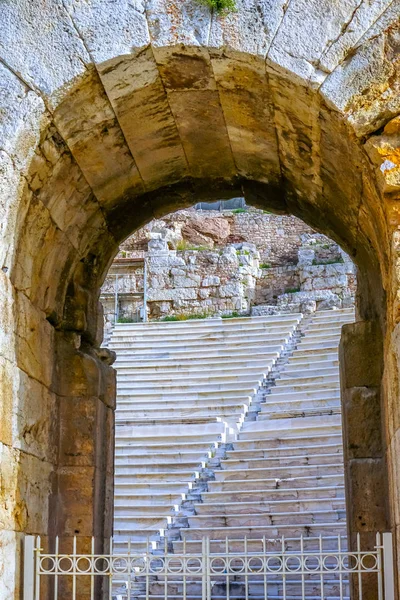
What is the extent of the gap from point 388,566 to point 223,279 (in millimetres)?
18312

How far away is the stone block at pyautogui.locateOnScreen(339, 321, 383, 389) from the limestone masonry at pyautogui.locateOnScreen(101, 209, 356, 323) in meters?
14.4

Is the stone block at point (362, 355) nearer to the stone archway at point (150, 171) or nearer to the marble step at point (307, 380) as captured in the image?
the stone archway at point (150, 171)

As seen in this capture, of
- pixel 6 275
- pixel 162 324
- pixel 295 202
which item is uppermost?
pixel 162 324

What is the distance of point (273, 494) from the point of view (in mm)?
11391

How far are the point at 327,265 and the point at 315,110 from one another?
1902cm

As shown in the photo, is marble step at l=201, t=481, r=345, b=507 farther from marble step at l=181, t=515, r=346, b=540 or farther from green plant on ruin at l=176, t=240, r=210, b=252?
green plant on ruin at l=176, t=240, r=210, b=252

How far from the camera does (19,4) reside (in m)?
5.70

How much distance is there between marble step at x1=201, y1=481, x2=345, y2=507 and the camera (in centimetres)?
1111

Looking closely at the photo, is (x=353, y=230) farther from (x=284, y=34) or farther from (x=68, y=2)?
(x=68, y=2)

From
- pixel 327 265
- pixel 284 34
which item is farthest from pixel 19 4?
pixel 327 265

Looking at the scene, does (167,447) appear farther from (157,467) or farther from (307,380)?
(307,380)

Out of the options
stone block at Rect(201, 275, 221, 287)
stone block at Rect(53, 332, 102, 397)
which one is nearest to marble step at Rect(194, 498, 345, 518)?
stone block at Rect(53, 332, 102, 397)

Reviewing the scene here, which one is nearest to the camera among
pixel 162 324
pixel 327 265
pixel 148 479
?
pixel 148 479

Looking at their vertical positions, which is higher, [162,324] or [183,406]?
[162,324]
